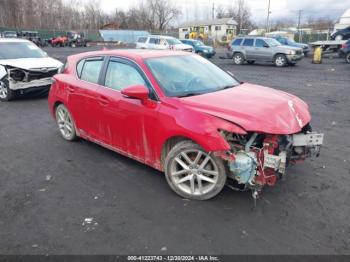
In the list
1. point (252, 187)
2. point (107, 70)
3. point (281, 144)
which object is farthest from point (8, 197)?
point (281, 144)

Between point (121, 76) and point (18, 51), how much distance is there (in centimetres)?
741

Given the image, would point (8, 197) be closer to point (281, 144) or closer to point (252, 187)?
point (252, 187)

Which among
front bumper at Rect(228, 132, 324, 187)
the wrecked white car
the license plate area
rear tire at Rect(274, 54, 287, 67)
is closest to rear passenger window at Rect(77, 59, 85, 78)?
front bumper at Rect(228, 132, 324, 187)

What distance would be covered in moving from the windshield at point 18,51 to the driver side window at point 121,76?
6791mm

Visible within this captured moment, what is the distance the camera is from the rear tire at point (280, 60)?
1919 cm

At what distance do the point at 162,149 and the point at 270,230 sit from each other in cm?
154

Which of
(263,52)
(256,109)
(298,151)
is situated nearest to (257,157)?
(256,109)

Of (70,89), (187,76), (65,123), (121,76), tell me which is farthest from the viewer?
(65,123)

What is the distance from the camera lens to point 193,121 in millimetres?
3453

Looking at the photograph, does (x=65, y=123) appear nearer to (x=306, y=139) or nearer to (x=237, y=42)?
(x=306, y=139)

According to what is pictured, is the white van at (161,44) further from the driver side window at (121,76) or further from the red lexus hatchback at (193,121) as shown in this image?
the driver side window at (121,76)

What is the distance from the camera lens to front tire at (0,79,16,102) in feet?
30.4

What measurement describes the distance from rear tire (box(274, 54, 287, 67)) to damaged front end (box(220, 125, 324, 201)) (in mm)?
16920

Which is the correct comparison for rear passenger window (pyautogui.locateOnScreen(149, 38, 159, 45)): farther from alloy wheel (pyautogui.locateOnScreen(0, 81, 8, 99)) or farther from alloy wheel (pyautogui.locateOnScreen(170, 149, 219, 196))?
alloy wheel (pyautogui.locateOnScreen(170, 149, 219, 196))
